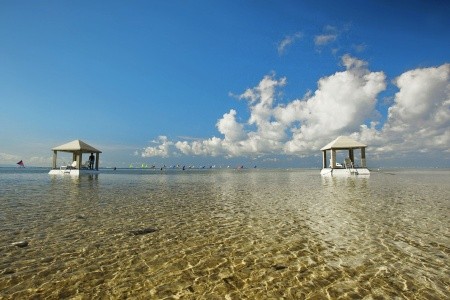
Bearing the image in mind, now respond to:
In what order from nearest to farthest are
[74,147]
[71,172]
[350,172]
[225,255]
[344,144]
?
[225,255] → [344,144] → [350,172] → [74,147] → [71,172]

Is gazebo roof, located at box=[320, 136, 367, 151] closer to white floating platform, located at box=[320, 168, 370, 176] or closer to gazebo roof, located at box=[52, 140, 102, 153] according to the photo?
white floating platform, located at box=[320, 168, 370, 176]

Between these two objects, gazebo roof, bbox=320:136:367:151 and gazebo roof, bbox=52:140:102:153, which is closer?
gazebo roof, bbox=320:136:367:151

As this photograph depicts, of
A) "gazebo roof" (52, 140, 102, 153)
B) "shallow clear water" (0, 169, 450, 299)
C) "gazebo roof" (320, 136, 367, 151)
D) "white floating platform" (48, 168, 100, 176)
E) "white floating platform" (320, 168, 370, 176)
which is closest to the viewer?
"shallow clear water" (0, 169, 450, 299)

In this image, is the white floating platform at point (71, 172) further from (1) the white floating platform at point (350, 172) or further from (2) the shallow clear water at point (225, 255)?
(1) the white floating platform at point (350, 172)

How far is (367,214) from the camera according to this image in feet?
35.8

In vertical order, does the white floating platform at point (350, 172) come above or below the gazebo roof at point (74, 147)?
below

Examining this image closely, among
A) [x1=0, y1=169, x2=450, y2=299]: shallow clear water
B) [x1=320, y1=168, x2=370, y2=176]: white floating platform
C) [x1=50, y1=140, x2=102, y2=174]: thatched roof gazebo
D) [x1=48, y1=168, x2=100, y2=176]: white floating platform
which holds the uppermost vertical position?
[x1=50, y1=140, x2=102, y2=174]: thatched roof gazebo

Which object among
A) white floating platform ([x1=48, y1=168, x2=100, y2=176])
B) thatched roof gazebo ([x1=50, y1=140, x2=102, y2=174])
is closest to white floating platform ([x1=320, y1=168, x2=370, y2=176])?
thatched roof gazebo ([x1=50, y1=140, x2=102, y2=174])

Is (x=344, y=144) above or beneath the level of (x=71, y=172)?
above

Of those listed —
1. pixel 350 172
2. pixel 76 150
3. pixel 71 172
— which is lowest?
pixel 350 172

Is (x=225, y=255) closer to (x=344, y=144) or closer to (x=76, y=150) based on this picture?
(x=344, y=144)

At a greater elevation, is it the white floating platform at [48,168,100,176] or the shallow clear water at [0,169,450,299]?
the white floating platform at [48,168,100,176]

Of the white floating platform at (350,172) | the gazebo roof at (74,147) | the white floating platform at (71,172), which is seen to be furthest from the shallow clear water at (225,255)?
the white floating platform at (71,172)

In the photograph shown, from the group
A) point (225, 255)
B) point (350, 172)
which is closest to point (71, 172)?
point (350, 172)
